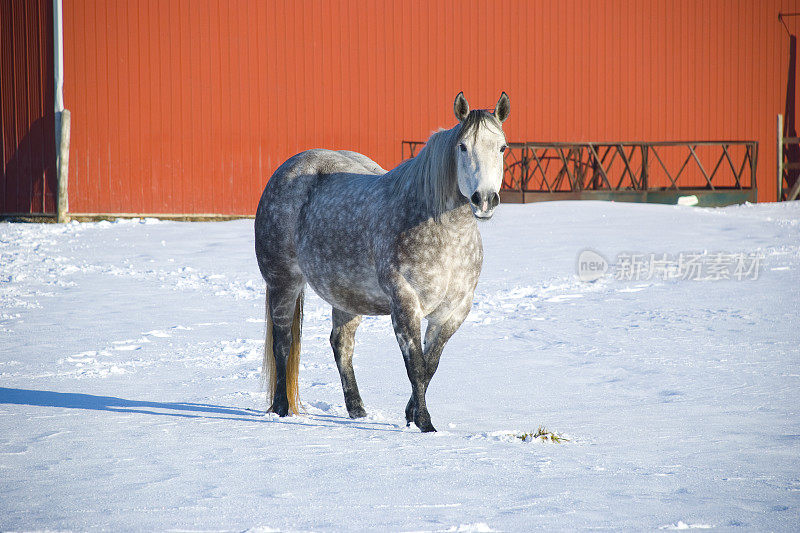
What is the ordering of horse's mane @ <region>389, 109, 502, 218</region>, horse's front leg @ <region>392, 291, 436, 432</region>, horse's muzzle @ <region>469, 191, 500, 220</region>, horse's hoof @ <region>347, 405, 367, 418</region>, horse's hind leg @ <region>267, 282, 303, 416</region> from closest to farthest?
horse's muzzle @ <region>469, 191, 500, 220</region>
horse's mane @ <region>389, 109, 502, 218</region>
horse's front leg @ <region>392, 291, 436, 432</region>
horse's hoof @ <region>347, 405, 367, 418</region>
horse's hind leg @ <region>267, 282, 303, 416</region>

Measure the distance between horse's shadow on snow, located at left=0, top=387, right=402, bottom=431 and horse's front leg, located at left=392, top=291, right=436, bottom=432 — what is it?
0.21 metres

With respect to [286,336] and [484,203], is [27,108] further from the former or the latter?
[484,203]

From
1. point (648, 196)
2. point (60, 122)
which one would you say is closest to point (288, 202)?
point (60, 122)

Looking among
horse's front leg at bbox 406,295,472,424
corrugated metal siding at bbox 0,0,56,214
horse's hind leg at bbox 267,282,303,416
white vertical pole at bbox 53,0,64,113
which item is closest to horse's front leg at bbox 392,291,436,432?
horse's front leg at bbox 406,295,472,424

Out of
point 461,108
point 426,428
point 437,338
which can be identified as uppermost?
point 461,108

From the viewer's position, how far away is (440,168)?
4.47 meters

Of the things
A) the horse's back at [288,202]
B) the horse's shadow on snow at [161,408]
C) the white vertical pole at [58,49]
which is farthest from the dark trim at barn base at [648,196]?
the horse's shadow on snow at [161,408]

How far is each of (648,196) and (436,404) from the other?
13.2m

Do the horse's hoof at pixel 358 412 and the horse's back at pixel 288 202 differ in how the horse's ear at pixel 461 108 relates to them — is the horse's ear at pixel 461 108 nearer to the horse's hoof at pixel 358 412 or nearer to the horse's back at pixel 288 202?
the horse's back at pixel 288 202

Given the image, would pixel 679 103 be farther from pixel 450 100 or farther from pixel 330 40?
pixel 330 40

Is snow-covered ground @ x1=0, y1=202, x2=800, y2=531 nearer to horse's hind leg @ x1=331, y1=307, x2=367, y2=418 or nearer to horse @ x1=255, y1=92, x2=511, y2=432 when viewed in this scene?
horse's hind leg @ x1=331, y1=307, x2=367, y2=418

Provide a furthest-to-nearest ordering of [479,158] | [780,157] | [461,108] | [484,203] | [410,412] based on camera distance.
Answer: [780,157] → [410,412] → [461,108] → [479,158] → [484,203]

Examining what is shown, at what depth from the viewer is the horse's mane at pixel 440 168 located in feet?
14.1

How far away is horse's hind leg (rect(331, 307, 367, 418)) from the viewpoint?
16.9 ft
